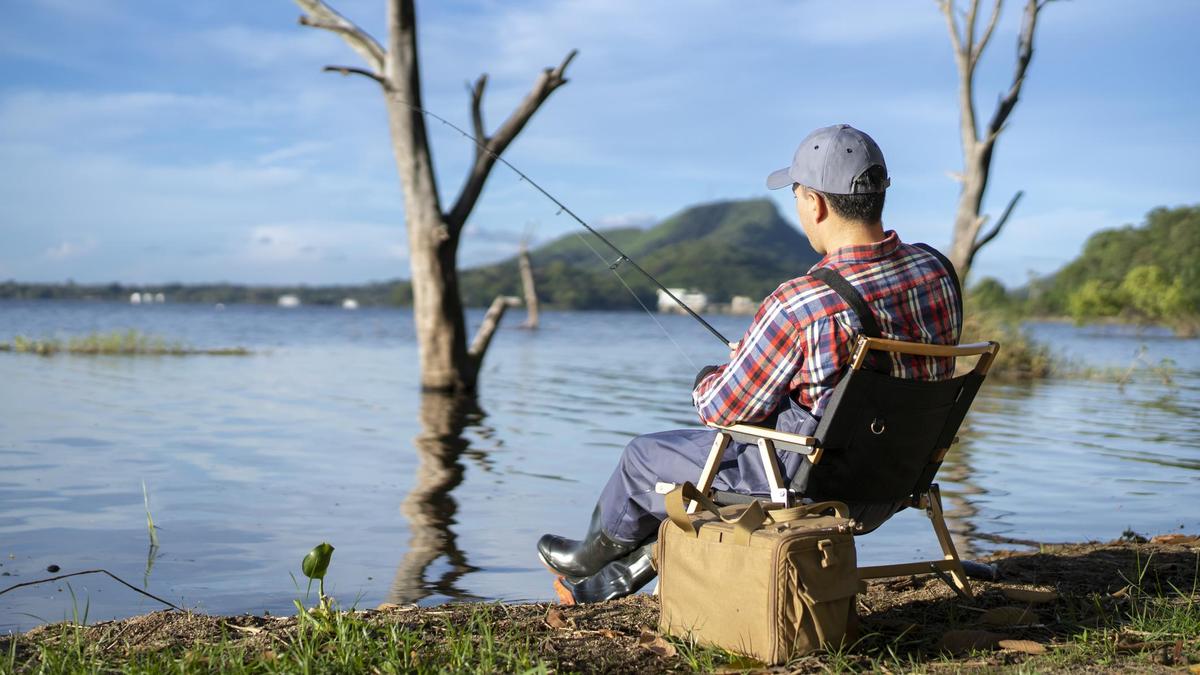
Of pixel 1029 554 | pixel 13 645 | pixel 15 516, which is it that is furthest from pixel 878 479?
pixel 15 516

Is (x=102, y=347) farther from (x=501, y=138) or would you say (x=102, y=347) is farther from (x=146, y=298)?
(x=146, y=298)

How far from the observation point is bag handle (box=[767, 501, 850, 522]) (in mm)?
3238

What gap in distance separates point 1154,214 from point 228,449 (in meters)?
71.5

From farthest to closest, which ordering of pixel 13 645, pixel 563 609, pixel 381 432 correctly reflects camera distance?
pixel 381 432
pixel 563 609
pixel 13 645

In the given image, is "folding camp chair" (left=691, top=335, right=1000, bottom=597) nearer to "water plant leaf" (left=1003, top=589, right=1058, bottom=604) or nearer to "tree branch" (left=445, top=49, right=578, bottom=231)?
"water plant leaf" (left=1003, top=589, right=1058, bottom=604)

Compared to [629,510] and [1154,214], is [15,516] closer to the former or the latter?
[629,510]

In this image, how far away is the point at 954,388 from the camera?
3.52 meters

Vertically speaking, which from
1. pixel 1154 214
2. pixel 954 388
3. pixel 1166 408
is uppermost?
pixel 1154 214

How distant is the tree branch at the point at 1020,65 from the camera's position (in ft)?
57.3

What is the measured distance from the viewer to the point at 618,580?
4008 mm

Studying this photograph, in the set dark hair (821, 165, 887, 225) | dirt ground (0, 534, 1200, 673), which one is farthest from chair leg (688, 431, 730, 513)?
dark hair (821, 165, 887, 225)

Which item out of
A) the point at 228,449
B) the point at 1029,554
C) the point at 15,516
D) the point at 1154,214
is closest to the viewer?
the point at 1029,554

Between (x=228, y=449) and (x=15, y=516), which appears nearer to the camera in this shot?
(x=15, y=516)

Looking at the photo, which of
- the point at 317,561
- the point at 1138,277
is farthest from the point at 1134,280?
the point at 317,561
